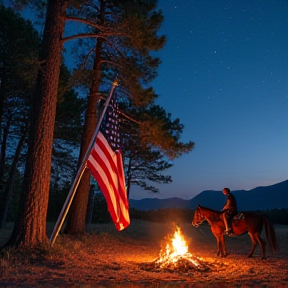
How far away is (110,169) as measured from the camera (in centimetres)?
1096

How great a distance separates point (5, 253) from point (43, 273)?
78.3 inches

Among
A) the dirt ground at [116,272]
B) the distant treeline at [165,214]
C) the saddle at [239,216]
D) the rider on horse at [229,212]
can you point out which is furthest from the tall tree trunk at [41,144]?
the distant treeline at [165,214]

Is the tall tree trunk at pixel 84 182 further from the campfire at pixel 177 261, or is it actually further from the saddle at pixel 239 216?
the campfire at pixel 177 261

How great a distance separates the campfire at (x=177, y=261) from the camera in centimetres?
973

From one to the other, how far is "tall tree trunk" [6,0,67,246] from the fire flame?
3.24 metres

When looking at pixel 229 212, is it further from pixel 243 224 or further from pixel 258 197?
pixel 258 197

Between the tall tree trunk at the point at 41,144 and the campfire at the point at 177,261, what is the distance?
10.5 feet

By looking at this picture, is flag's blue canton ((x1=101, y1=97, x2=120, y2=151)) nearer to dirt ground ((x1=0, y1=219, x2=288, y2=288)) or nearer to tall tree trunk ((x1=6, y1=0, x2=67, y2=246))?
tall tree trunk ((x1=6, y1=0, x2=67, y2=246))

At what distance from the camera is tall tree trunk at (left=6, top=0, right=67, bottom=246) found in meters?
11.1

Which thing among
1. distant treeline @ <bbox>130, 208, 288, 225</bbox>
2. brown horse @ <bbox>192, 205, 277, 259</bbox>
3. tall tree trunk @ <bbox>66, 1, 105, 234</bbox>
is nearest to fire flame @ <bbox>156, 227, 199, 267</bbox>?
brown horse @ <bbox>192, 205, 277, 259</bbox>

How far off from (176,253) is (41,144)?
4.55m

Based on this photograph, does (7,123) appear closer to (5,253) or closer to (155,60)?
(155,60)

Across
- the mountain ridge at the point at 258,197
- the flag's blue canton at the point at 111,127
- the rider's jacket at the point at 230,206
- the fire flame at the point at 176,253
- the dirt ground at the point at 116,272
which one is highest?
the mountain ridge at the point at 258,197

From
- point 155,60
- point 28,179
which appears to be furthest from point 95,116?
point 28,179
